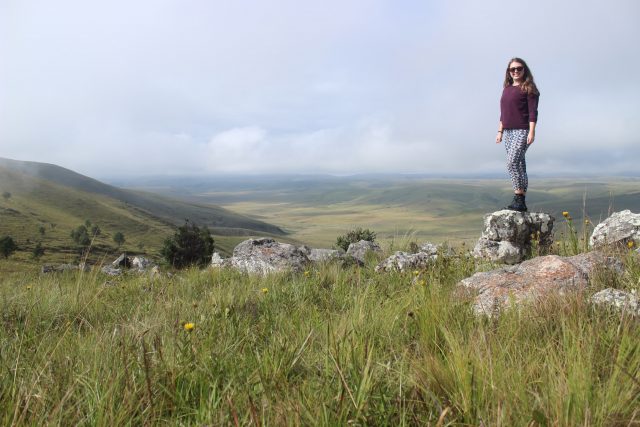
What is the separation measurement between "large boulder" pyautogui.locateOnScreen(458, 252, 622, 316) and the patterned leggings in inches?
170

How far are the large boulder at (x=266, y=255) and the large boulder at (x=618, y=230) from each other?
6428 millimetres

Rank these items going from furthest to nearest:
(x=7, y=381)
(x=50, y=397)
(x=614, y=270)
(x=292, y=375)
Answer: (x=614, y=270), (x=292, y=375), (x=7, y=381), (x=50, y=397)

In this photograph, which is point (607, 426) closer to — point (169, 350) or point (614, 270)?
point (169, 350)

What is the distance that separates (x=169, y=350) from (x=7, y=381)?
3.21 feet

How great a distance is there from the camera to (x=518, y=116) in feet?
30.4

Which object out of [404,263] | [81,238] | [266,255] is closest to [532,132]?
[404,263]

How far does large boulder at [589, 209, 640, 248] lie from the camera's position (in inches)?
307

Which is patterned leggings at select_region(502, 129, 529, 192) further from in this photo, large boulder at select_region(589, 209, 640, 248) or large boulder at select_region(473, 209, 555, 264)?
large boulder at select_region(589, 209, 640, 248)

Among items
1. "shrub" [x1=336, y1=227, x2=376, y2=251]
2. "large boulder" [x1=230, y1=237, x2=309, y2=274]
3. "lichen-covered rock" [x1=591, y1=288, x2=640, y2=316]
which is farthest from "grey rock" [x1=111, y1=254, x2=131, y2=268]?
"lichen-covered rock" [x1=591, y1=288, x2=640, y2=316]

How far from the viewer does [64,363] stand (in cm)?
291

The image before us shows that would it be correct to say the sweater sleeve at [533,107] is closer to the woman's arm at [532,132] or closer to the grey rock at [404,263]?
the woman's arm at [532,132]

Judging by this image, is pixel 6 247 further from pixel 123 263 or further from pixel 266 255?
pixel 266 255

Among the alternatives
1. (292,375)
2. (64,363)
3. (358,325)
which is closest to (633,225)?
(358,325)

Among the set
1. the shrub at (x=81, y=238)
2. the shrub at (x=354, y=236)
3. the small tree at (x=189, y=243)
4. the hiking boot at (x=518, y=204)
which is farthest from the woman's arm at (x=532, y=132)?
the shrub at (x=81, y=238)
